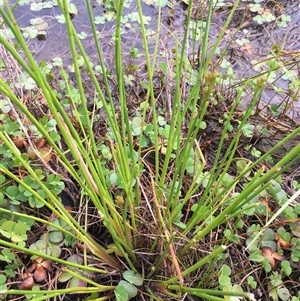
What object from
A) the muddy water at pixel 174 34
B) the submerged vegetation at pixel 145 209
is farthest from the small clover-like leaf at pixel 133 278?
the muddy water at pixel 174 34

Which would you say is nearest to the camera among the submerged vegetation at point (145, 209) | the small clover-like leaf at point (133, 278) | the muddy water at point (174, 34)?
the submerged vegetation at point (145, 209)

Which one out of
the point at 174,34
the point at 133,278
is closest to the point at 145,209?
the point at 133,278

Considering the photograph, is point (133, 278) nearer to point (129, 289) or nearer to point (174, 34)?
point (129, 289)

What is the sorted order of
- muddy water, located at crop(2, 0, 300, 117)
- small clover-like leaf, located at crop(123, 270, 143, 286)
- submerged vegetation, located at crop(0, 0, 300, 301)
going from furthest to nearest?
1. muddy water, located at crop(2, 0, 300, 117)
2. small clover-like leaf, located at crop(123, 270, 143, 286)
3. submerged vegetation, located at crop(0, 0, 300, 301)

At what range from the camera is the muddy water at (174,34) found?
167 cm

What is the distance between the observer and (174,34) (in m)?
1.64

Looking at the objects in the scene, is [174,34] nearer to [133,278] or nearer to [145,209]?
[145,209]

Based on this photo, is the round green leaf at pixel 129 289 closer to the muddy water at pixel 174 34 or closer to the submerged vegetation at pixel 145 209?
the submerged vegetation at pixel 145 209

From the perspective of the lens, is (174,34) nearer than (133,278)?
No

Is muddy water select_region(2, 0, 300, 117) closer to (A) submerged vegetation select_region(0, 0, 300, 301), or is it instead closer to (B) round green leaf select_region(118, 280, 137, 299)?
(A) submerged vegetation select_region(0, 0, 300, 301)

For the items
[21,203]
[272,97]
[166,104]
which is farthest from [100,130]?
[272,97]

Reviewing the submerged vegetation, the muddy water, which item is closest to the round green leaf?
the submerged vegetation

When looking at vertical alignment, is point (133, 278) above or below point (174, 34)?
below

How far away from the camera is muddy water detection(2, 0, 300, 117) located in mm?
1665
